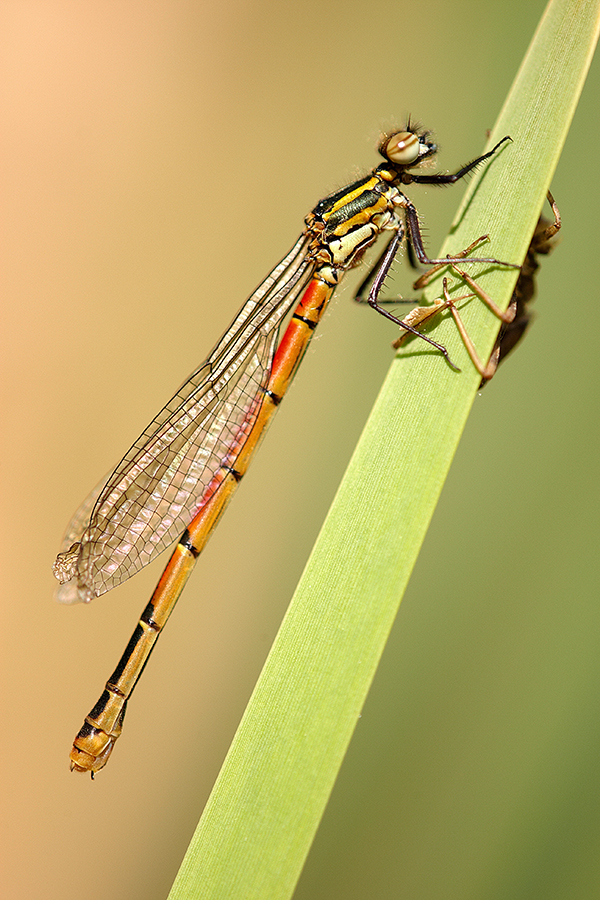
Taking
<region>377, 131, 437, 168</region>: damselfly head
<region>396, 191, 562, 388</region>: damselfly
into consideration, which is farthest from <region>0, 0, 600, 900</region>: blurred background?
<region>396, 191, 562, 388</region>: damselfly

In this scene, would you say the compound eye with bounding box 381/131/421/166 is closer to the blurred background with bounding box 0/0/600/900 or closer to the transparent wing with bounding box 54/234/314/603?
the transparent wing with bounding box 54/234/314/603

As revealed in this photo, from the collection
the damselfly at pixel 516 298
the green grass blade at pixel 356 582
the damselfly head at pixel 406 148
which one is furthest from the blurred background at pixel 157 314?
the green grass blade at pixel 356 582

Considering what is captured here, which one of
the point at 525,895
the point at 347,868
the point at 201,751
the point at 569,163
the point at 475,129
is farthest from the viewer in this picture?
the point at 201,751

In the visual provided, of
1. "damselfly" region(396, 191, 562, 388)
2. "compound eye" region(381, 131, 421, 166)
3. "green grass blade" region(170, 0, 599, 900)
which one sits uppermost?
"compound eye" region(381, 131, 421, 166)

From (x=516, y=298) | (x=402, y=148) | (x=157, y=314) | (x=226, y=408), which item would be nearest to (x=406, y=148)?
(x=402, y=148)

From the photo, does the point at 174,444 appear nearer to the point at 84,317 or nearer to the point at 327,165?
the point at 84,317

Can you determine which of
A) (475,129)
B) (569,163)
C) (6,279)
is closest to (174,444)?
(569,163)

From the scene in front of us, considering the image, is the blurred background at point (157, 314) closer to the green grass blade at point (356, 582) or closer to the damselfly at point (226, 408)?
the damselfly at point (226, 408)
